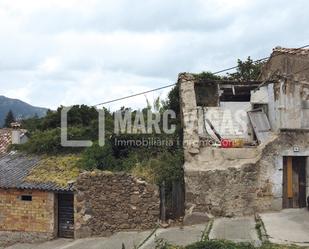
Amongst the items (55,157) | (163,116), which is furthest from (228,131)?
(55,157)

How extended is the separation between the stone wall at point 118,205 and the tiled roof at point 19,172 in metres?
1.01

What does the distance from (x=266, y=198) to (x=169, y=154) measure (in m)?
3.75

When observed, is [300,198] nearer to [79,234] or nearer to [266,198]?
[266,198]

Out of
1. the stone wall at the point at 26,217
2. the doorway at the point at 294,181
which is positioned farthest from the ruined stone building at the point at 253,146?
the stone wall at the point at 26,217

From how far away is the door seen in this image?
55.9ft

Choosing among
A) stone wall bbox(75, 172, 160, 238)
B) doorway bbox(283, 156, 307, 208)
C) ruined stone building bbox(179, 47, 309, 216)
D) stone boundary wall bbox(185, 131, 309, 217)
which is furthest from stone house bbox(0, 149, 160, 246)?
doorway bbox(283, 156, 307, 208)

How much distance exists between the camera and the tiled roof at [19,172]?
16.7 meters

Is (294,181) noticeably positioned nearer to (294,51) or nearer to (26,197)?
(294,51)

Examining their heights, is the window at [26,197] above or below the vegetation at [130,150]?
below

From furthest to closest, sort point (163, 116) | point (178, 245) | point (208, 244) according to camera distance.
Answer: point (163, 116)
point (178, 245)
point (208, 244)

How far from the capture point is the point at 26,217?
17062 millimetres

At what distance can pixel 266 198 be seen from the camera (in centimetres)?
1584

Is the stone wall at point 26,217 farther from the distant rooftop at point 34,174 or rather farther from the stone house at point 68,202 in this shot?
the distant rooftop at point 34,174

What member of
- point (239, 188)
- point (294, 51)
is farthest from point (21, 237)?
point (294, 51)
